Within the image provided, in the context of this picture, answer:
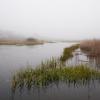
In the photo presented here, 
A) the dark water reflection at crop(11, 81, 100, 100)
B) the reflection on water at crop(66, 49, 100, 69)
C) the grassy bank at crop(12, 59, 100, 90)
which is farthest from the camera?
the reflection on water at crop(66, 49, 100, 69)

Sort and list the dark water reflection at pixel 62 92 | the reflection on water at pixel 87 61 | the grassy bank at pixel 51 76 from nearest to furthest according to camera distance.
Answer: the dark water reflection at pixel 62 92
the grassy bank at pixel 51 76
the reflection on water at pixel 87 61

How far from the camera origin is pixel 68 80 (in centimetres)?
1237

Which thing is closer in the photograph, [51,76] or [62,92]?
[62,92]

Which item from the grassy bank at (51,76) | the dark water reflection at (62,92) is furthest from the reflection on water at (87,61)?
the dark water reflection at (62,92)

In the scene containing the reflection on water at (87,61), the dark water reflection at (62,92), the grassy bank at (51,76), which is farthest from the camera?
the reflection on water at (87,61)

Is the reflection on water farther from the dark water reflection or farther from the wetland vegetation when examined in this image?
the dark water reflection

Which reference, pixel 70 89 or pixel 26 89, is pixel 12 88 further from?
pixel 70 89

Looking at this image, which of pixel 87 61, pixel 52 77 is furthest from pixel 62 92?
pixel 87 61

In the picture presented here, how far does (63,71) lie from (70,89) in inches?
64.6

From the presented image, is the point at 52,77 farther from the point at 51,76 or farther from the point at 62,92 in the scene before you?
the point at 62,92

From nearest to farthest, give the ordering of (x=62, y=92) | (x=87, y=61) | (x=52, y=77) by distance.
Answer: (x=62, y=92)
(x=52, y=77)
(x=87, y=61)

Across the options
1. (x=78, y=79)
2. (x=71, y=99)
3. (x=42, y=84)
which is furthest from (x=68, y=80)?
(x=71, y=99)

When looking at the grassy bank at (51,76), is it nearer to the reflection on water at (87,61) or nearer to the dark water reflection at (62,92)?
the dark water reflection at (62,92)

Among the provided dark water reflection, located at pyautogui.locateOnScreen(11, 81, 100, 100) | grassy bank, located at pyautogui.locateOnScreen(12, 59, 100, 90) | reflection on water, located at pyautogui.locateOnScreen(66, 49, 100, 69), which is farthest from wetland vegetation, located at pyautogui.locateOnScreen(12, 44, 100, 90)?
reflection on water, located at pyautogui.locateOnScreen(66, 49, 100, 69)
